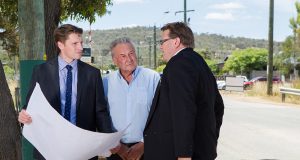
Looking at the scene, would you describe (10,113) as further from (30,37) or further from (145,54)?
(145,54)

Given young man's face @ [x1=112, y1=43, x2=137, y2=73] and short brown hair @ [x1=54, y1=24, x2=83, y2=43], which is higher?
short brown hair @ [x1=54, y1=24, x2=83, y2=43]

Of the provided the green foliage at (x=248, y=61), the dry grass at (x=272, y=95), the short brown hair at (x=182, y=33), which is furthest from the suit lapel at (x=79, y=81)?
the green foliage at (x=248, y=61)

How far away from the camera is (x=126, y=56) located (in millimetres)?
4637

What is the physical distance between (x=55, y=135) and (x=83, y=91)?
1.54ft

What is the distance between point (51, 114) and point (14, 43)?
49.4 ft

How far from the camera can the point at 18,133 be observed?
5543 millimetres

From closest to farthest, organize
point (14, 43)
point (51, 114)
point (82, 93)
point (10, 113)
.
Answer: point (51, 114)
point (82, 93)
point (10, 113)
point (14, 43)

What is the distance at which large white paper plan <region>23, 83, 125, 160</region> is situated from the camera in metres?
3.71

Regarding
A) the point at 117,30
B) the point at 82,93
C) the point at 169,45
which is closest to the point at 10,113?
the point at 82,93

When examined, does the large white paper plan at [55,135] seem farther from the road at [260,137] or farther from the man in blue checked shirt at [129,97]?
the road at [260,137]

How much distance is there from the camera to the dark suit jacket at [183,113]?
378 cm

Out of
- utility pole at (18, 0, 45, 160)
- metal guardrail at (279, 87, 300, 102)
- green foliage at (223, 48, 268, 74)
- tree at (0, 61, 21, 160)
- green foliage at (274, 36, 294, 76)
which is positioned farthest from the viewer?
green foliage at (223, 48, 268, 74)

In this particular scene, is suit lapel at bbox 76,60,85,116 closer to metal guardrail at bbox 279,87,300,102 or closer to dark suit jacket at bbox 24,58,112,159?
dark suit jacket at bbox 24,58,112,159

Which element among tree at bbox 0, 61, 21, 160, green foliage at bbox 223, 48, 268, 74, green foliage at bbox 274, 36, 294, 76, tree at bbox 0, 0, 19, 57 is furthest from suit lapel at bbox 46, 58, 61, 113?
green foliage at bbox 223, 48, 268, 74
